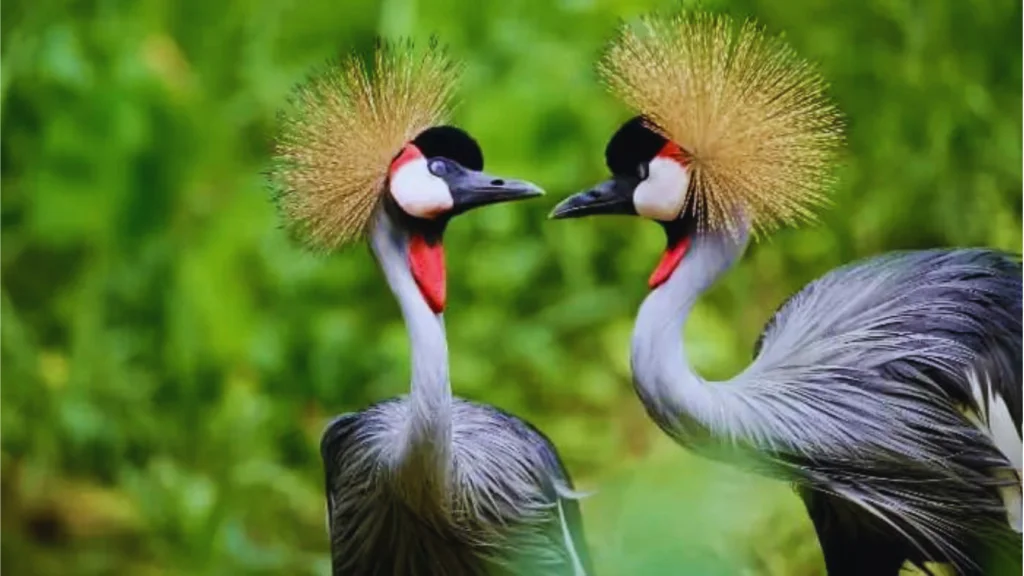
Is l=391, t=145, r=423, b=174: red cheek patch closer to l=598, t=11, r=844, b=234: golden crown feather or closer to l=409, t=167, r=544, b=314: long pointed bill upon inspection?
l=409, t=167, r=544, b=314: long pointed bill

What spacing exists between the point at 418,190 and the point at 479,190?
0.16ft

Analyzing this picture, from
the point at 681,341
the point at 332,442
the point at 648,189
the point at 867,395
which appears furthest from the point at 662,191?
the point at 332,442

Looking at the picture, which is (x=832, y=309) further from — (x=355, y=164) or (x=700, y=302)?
(x=355, y=164)

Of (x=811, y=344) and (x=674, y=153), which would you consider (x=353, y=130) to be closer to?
(x=674, y=153)

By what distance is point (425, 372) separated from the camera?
4.00 feet

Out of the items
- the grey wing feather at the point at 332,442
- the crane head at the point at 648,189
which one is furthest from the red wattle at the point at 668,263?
the grey wing feather at the point at 332,442

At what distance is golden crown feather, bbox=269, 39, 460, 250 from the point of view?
1.21m

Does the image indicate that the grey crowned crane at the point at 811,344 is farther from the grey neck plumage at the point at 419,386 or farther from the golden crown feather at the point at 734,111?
the grey neck plumage at the point at 419,386

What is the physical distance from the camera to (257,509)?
1.34 metres

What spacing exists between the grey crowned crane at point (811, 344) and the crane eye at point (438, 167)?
114mm

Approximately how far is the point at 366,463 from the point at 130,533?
0.91 feet

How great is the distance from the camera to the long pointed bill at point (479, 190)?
1221 millimetres

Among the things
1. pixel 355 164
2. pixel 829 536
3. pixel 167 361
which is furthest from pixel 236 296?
pixel 829 536

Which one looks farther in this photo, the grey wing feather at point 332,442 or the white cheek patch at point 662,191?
the grey wing feather at point 332,442
